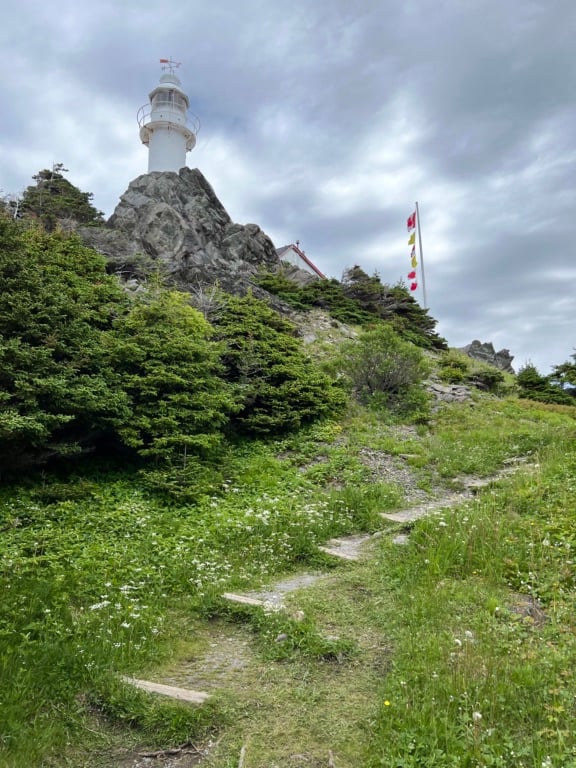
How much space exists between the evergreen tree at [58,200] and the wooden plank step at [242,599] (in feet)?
78.7

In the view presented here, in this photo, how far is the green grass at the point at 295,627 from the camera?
3.08 meters

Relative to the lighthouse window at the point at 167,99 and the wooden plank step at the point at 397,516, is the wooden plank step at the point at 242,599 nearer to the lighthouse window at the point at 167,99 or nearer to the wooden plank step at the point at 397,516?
the wooden plank step at the point at 397,516

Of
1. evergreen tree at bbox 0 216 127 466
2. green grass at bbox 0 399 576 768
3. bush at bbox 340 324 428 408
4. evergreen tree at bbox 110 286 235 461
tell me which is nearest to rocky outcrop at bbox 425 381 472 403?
bush at bbox 340 324 428 408

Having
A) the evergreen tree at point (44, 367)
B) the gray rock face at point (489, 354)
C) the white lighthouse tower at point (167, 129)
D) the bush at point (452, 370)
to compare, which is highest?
the white lighthouse tower at point (167, 129)

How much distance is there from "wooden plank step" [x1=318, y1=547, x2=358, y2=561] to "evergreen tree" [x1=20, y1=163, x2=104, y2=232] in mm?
23402

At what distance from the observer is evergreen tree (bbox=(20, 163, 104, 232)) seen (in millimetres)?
26975

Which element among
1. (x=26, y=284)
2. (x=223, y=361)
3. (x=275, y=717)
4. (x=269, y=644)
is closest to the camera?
(x=275, y=717)

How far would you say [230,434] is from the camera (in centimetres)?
1103

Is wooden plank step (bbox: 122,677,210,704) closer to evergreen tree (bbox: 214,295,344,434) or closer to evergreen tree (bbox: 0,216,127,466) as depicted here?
evergreen tree (bbox: 0,216,127,466)

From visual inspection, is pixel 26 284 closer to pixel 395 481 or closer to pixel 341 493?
pixel 341 493

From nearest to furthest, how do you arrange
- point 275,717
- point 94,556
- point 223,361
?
point 275,717 → point 94,556 → point 223,361

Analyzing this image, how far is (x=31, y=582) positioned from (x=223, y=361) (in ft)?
25.3

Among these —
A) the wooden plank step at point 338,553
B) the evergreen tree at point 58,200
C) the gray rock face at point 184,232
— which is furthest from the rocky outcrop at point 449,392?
the evergreen tree at point 58,200

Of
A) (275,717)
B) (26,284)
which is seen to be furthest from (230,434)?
(275,717)
